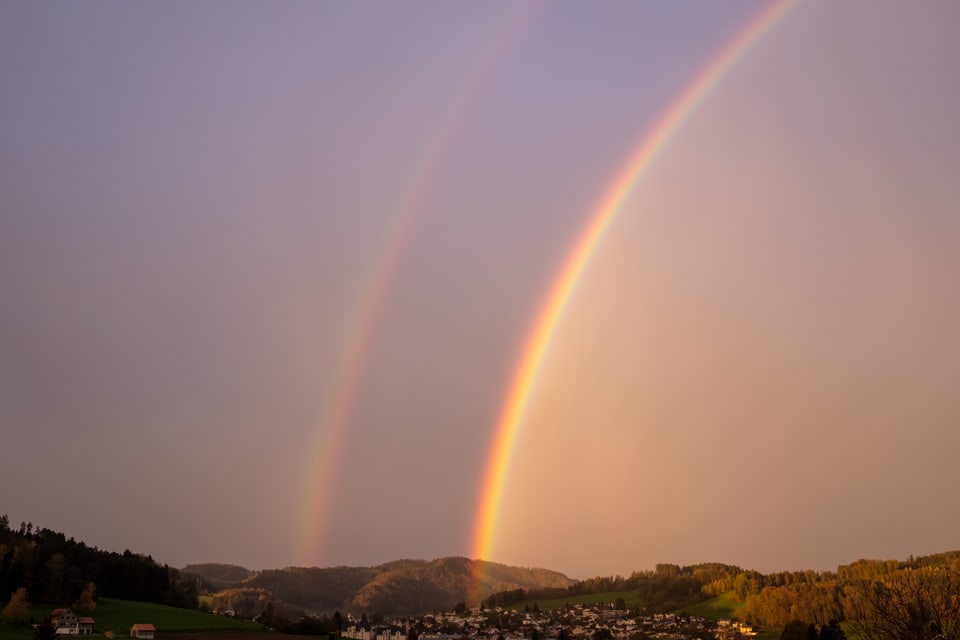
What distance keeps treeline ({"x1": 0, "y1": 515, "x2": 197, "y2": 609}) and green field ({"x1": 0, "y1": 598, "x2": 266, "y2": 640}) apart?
279cm

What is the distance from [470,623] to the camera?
146 meters

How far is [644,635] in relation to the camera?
419ft

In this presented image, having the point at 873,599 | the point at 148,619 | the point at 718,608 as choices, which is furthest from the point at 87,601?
the point at 718,608

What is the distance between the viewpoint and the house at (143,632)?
6944cm

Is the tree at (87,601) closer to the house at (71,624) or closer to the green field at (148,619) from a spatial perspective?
the green field at (148,619)

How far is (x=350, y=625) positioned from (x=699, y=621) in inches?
2468

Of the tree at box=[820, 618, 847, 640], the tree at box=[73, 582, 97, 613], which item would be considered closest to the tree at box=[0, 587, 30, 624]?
the tree at box=[73, 582, 97, 613]

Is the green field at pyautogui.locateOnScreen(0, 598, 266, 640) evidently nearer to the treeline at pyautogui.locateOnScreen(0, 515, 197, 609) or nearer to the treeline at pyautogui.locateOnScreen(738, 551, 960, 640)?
the treeline at pyautogui.locateOnScreen(0, 515, 197, 609)

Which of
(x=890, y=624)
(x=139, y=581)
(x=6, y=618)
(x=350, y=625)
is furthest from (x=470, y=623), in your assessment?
(x=890, y=624)

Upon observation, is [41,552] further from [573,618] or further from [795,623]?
[573,618]

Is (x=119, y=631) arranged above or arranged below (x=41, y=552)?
below

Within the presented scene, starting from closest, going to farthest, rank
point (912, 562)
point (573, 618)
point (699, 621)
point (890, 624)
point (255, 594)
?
point (890, 624) → point (699, 621) → point (573, 618) → point (912, 562) → point (255, 594)

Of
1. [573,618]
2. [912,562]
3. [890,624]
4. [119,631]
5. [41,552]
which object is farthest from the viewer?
[912,562]

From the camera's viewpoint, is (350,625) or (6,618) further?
(350,625)
